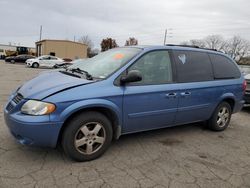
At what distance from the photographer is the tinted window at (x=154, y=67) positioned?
3671mm

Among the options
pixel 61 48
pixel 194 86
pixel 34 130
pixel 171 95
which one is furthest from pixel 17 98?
pixel 61 48

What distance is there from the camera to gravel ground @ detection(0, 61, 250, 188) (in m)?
2.83

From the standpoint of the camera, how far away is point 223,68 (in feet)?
16.0

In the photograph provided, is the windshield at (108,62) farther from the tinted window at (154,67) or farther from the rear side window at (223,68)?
the rear side window at (223,68)

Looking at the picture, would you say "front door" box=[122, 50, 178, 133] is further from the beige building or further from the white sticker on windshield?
the beige building

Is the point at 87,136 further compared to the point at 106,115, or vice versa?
the point at 106,115

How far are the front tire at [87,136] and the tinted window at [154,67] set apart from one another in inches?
32.6

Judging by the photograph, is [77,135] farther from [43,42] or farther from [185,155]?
[43,42]

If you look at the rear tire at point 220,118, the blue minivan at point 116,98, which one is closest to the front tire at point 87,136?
the blue minivan at point 116,98

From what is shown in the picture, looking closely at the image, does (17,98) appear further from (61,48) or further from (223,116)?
(61,48)

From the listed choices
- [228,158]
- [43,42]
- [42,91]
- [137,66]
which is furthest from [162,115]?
[43,42]

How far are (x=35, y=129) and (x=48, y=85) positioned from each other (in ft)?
2.20

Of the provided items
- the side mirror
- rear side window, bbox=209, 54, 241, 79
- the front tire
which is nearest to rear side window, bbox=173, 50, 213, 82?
rear side window, bbox=209, 54, 241, 79

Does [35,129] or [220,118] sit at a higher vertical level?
[35,129]
